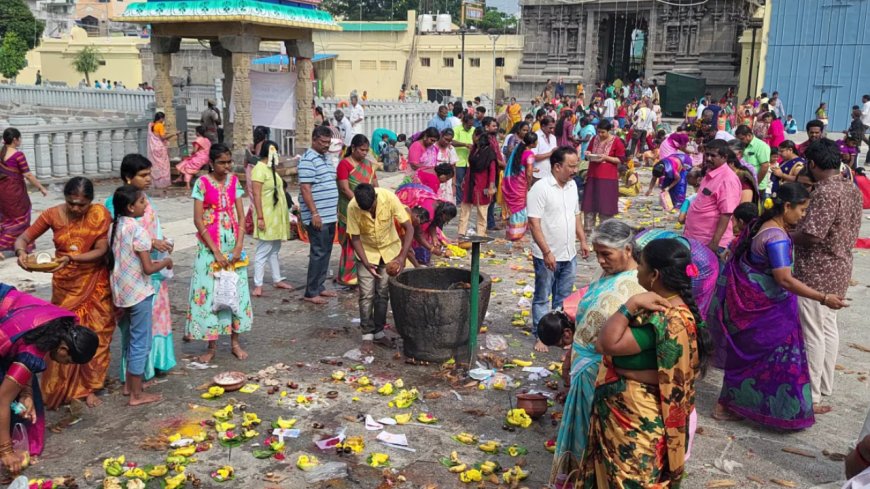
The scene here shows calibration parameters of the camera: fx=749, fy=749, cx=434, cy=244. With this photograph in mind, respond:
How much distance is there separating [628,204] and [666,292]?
10977 millimetres

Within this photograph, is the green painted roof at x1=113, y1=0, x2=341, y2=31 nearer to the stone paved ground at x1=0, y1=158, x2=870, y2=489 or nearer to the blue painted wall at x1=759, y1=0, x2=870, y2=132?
the stone paved ground at x1=0, y1=158, x2=870, y2=489

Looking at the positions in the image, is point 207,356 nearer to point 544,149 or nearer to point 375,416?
point 375,416

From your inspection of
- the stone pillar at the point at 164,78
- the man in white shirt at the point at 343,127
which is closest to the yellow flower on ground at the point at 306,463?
the stone pillar at the point at 164,78

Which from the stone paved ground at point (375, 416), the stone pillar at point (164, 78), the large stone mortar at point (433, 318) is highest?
the stone pillar at point (164, 78)

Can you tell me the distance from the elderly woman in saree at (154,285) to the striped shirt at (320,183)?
2213 mm

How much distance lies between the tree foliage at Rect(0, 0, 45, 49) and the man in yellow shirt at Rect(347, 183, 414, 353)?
53.1m

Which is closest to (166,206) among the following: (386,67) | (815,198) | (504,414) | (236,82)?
(236,82)

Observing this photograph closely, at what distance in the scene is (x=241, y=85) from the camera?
551 inches

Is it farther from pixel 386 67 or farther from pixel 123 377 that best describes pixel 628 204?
pixel 386 67

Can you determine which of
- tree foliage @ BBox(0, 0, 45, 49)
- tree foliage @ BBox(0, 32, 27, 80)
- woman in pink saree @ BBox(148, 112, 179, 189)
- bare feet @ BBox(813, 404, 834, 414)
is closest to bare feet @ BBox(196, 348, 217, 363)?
bare feet @ BBox(813, 404, 834, 414)

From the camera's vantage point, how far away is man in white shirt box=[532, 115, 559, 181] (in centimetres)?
1046

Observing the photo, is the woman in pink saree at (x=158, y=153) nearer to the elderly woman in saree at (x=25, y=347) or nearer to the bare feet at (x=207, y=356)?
the bare feet at (x=207, y=356)

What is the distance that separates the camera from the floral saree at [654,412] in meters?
2.98

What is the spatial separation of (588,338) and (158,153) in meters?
12.5
